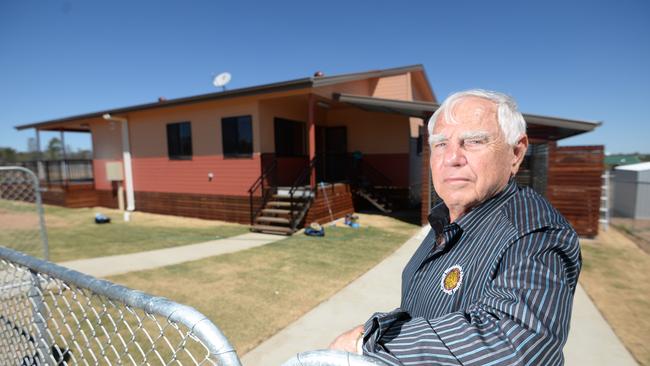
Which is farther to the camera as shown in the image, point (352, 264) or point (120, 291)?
point (352, 264)

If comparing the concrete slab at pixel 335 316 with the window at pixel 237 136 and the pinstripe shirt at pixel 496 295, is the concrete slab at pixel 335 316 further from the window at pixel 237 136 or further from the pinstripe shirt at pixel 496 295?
the window at pixel 237 136

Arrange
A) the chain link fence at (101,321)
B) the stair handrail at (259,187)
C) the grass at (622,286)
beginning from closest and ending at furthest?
the chain link fence at (101,321) < the grass at (622,286) < the stair handrail at (259,187)

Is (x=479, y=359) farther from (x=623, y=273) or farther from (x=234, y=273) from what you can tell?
(x=623, y=273)

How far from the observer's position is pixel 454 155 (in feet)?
3.72

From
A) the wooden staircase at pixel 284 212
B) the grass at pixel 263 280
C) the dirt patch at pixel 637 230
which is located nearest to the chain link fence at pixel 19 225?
the grass at pixel 263 280

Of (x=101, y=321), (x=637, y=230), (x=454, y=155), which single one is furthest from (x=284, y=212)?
(x=637, y=230)

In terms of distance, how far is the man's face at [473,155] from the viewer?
3.58 ft

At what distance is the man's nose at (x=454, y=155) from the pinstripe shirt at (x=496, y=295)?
17 centimetres

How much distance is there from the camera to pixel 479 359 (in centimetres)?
73

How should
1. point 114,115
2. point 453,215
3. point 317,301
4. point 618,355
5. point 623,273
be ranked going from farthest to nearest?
point 114,115, point 623,273, point 317,301, point 618,355, point 453,215

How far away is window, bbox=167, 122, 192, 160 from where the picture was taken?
11307 mm

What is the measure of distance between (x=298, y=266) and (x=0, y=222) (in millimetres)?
12167

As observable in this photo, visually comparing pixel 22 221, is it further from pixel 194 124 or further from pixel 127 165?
pixel 194 124

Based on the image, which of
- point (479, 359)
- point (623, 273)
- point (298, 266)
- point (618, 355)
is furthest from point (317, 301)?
point (623, 273)
